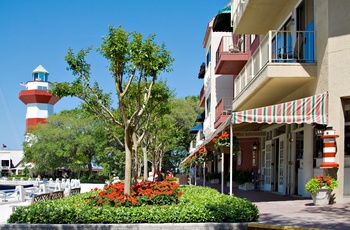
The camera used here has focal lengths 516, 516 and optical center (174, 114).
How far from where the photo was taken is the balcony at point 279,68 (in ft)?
51.4

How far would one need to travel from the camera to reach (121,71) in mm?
16812

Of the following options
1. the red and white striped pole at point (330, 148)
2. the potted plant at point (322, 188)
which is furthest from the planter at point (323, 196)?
the red and white striped pole at point (330, 148)

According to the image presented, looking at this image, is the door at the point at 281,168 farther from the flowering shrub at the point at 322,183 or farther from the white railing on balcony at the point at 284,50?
the flowering shrub at the point at 322,183

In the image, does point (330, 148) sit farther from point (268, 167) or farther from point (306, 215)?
point (268, 167)

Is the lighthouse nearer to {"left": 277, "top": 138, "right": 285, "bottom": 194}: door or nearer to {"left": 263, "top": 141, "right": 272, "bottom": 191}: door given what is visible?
{"left": 263, "top": 141, "right": 272, "bottom": 191}: door

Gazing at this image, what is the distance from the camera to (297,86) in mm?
16969

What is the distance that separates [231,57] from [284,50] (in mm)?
9334

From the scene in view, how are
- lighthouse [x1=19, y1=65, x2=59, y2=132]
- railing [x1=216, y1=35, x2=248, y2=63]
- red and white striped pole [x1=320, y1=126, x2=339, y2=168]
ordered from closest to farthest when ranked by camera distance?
red and white striped pole [x1=320, y1=126, x2=339, y2=168] < railing [x1=216, y1=35, x2=248, y2=63] < lighthouse [x1=19, y1=65, x2=59, y2=132]

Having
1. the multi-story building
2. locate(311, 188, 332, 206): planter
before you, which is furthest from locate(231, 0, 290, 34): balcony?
locate(311, 188, 332, 206): planter

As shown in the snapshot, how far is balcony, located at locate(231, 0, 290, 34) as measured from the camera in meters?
19.5

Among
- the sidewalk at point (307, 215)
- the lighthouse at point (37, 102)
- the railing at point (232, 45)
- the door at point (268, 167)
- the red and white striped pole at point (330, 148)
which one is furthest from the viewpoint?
the lighthouse at point (37, 102)

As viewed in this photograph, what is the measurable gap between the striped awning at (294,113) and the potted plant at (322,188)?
1662 millimetres

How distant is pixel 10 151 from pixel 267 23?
287ft

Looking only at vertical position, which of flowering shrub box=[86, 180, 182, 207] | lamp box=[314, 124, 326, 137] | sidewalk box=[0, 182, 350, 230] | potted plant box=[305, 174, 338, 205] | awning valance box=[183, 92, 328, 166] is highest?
awning valance box=[183, 92, 328, 166]
